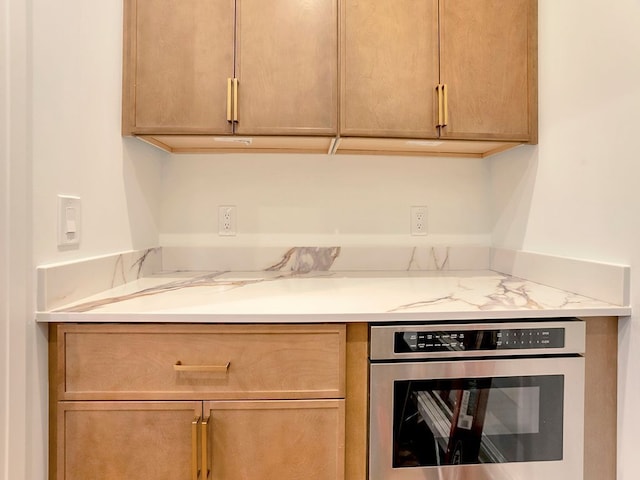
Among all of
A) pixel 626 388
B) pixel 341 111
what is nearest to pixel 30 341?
pixel 341 111

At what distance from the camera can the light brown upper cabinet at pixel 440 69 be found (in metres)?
1.24

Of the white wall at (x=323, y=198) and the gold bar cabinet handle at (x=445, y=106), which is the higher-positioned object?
the gold bar cabinet handle at (x=445, y=106)

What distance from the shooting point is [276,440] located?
914 mm

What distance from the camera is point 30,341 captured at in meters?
0.84

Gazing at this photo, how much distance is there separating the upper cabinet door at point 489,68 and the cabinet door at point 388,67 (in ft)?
0.19

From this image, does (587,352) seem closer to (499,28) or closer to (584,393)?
(584,393)

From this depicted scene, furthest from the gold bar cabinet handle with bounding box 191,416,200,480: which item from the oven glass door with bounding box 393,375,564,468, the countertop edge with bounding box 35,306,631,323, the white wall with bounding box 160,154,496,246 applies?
the white wall with bounding box 160,154,496,246

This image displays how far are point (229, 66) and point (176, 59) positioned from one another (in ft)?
0.58

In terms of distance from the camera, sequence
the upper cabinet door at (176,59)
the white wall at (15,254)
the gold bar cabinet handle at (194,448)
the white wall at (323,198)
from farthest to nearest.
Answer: the white wall at (323,198)
the upper cabinet door at (176,59)
the gold bar cabinet handle at (194,448)
the white wall at (15,254)

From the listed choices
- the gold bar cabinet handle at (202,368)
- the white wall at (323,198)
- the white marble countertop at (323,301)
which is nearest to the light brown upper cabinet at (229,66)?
the white wall at (323,198)

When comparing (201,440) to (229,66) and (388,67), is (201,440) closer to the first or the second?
(229,66)

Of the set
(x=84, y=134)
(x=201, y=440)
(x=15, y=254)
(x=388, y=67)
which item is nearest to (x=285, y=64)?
(x=388, y=67)

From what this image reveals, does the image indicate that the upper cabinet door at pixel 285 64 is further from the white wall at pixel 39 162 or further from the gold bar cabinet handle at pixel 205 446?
the gold bar cabinet handle at pixel 205 446

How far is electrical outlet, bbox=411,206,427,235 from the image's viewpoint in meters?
1.62
